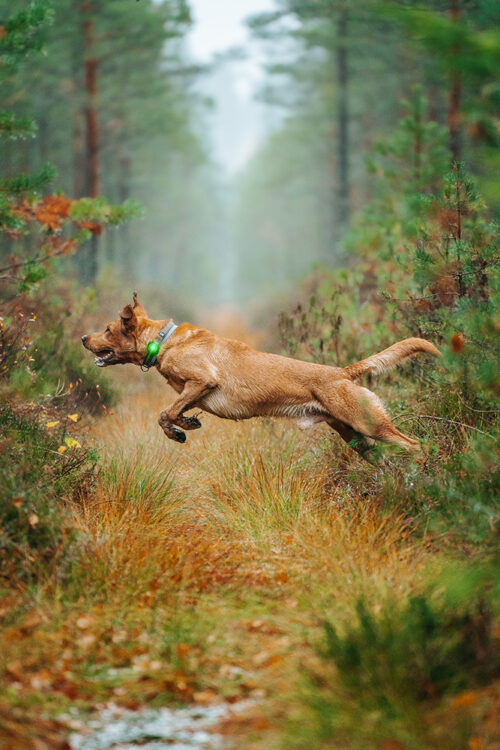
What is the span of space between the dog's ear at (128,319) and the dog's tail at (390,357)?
6.96 feet

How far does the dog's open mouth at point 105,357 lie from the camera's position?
7.23 metres

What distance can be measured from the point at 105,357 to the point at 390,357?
2.77 meters

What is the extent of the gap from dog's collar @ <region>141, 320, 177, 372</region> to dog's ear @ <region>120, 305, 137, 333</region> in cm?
26

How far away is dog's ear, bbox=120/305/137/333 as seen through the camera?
23.1ft

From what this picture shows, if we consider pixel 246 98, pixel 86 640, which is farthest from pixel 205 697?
pixel 246 98

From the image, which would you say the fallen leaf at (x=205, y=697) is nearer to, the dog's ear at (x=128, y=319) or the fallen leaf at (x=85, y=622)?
the fallen leaf at (x=85, y=622)

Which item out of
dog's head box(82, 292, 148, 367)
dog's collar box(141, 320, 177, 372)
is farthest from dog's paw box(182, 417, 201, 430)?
dog's head box(82, 292, 148, 367)

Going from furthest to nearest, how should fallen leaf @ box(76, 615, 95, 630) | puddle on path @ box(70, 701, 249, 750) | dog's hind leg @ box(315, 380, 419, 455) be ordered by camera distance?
dog's hind leg @ box(315, 380, 419, 455), fallen leaf @ box(76, 615, 95, 630), puddle on path @ box(70, 701, 249, 750)

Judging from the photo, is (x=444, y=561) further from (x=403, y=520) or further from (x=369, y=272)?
(x=369, y=272)

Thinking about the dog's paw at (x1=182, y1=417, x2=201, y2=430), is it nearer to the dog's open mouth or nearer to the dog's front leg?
the dog's front leg

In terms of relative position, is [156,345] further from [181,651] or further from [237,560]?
[181,651]

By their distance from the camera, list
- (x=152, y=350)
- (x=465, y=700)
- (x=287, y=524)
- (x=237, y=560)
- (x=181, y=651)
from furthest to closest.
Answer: (x=152, y=350) < (x=287, y=524) < (x=237, y=560) < (x=181, y=651) < (x=465, y=700)

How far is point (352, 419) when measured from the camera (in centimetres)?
640

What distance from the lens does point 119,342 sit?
722 cm
